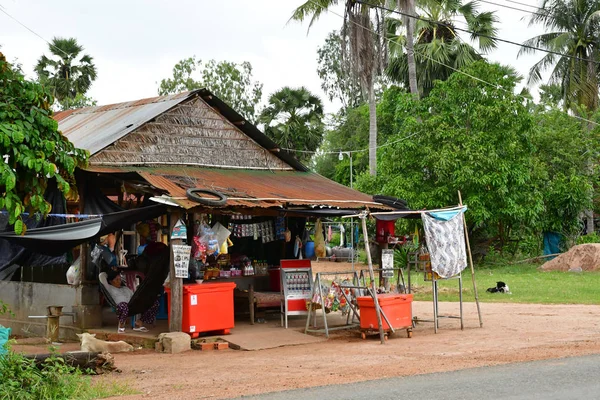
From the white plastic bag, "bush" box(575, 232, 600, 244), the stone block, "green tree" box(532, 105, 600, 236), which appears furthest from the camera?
"bush" box(575, 232, 600, 244)

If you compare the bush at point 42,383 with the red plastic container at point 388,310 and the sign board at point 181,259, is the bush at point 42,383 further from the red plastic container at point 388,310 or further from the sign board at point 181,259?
the red plastic container at point 388,310

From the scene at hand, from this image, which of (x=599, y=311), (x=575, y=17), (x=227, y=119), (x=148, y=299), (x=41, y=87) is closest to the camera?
(x=41, y=87)

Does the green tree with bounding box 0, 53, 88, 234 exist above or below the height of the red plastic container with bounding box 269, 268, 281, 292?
above

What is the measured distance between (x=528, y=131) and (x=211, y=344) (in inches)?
752

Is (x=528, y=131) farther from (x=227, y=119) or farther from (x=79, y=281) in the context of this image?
(x=79, y=281)

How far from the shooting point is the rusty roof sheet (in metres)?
12.1

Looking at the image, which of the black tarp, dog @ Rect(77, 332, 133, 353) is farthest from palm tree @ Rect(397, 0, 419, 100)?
dog @ Rect(77, 332, 133, 353)

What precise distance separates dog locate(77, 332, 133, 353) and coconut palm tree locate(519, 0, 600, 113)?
1147 inches

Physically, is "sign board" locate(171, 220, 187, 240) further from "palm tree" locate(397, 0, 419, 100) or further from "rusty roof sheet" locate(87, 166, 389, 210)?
"palm tree" locate(397, 0, 419, 100)

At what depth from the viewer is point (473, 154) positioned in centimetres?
2662

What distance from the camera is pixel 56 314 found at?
12977 millimetres

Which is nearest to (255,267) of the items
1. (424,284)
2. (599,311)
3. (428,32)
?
(599,311)

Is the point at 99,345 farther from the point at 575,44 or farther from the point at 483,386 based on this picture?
the point at 575,44

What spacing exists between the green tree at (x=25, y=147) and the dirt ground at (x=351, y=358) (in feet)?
7.75
